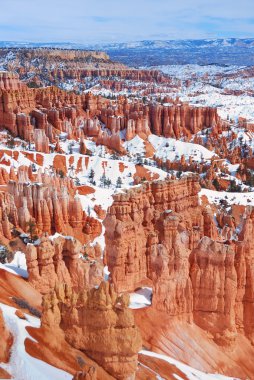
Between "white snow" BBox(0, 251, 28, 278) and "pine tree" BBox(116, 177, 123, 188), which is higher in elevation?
"white snow" BBox(0, 251, 28, 278)

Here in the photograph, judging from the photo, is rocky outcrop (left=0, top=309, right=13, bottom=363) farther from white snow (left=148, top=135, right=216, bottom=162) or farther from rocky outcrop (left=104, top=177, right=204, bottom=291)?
white snow (left=148, top=135, right=216, bottom=162)

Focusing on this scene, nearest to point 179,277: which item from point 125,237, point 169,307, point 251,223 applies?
point 169,307

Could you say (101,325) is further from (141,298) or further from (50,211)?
(50,211)

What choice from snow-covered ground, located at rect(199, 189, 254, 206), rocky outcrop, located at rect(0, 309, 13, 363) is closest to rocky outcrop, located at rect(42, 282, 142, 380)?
rocky outcrop, located at rect(0, 309, 13, 363)

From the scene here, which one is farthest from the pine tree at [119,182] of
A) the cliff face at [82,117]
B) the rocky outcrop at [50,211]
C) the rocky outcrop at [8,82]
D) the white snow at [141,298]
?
the rocky outcrop at [8,82]

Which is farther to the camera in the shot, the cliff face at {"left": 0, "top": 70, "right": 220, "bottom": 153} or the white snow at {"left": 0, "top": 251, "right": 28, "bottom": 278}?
the cliff face at {"left": 0, "top": 70, "right": 220, "bottom": 153}

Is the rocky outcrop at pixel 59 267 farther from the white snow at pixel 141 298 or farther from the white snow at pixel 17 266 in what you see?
the white snow at pixel 141 298

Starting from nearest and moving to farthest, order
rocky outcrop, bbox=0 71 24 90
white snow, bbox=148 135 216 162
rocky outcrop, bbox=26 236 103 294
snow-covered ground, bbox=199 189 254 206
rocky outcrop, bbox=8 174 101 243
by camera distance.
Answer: rocky outcrop, bbox=26 236 103 294 → rocky outcrop, bbox=8 174 101 243 → snow-covered ground, bbox=199 189 254 206 → white snow, bbox=148 135 216 162 → rocky outcrop, bbox=0 71 24 90
